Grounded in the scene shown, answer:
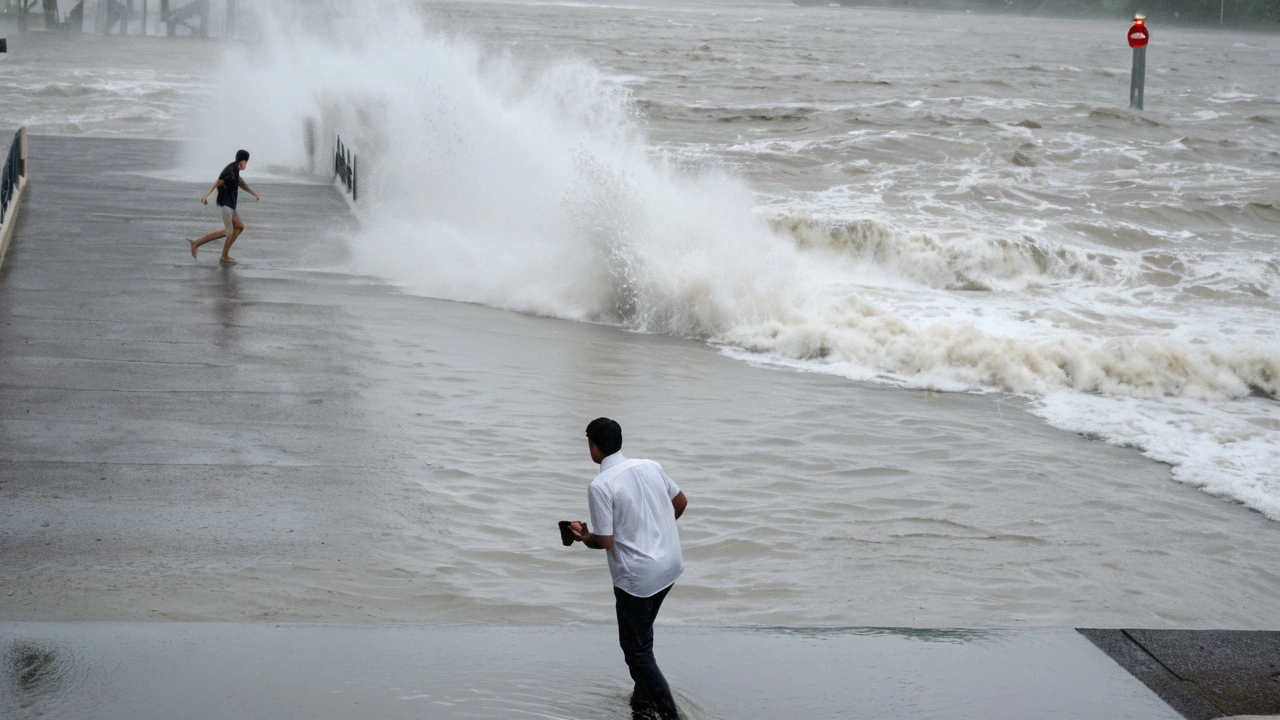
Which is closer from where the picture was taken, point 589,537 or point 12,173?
point 589,537

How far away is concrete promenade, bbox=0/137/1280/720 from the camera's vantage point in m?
4.80

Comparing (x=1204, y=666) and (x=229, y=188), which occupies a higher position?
(x=229, y=188)

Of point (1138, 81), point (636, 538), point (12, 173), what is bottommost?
point (636, 538)

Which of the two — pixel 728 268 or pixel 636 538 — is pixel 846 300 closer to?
pixel 728 268

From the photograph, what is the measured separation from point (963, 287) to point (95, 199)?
43.5ft

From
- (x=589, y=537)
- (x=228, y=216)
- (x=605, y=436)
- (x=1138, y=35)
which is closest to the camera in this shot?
(x=589, y=537)

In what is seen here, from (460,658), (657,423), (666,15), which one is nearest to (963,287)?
(657,423)

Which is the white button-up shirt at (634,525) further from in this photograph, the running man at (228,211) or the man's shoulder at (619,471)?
the running man at (228,211)

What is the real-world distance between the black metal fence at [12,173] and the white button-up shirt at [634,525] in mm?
12847

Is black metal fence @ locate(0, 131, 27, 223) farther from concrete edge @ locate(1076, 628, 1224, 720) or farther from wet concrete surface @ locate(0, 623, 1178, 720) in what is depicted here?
concrete edge @ locate(1076, 628, 1224, 720)

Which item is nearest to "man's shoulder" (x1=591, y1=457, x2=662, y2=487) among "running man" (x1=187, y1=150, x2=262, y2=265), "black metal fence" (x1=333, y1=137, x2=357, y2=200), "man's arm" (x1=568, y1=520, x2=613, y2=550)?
"man's arm" (x1=568, y1=520, x2=613, y2=550)

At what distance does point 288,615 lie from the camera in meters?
5.64

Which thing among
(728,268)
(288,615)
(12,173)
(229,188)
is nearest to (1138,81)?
(728,268)

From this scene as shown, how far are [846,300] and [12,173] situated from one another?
11468 mm
